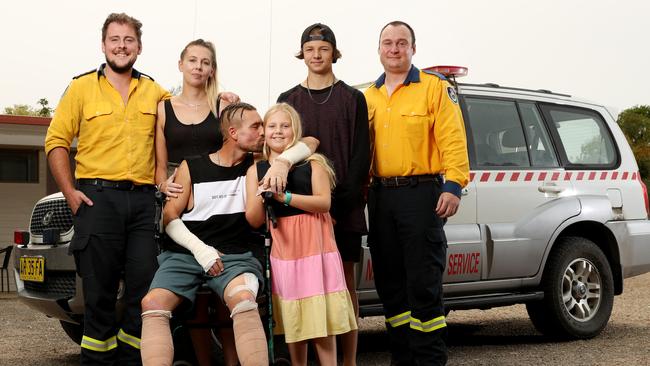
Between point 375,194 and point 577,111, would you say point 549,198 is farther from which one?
point 375,194

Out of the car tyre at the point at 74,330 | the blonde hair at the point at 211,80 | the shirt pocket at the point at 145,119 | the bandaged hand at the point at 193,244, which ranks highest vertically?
the blonde hair at the point at 211,80

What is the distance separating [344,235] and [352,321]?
509 mm

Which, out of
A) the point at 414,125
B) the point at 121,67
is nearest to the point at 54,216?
the point at 121,67

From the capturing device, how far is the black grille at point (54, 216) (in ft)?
19.3

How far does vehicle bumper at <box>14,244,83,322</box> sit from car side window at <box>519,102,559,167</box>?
3.59 metres

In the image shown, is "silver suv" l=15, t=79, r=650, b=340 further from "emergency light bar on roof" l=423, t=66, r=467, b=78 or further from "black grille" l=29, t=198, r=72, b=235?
"emergency light bar on roof" l=423, t=66, r=467, b=78

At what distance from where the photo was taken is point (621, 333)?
7785 millimetres

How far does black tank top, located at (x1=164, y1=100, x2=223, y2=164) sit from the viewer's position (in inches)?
187

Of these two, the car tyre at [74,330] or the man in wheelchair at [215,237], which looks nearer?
the man in wheelchair at [215,237]

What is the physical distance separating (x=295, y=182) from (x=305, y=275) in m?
0.48

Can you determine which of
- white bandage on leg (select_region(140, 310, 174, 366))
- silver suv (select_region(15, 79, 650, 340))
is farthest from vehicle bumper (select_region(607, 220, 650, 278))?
white bandage on leg (select_region(140, 310, 174, 366))

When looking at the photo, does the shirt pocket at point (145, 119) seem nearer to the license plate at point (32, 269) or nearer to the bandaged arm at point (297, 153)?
the bandaged arm at point (297, 153)

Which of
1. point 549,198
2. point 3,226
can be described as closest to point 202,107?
point 549,198

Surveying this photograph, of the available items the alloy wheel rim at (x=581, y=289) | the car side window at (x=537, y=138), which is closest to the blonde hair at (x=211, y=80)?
the car side window at (x=537, y=138)
